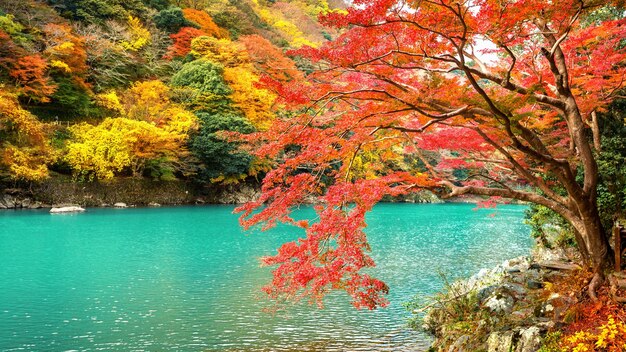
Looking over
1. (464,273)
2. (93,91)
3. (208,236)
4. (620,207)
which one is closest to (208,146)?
(93,91)

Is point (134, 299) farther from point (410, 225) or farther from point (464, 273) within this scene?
point (410, 225)

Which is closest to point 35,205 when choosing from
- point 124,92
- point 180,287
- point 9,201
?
point 9,201

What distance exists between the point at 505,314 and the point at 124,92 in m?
28.8

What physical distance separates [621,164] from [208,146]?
25.9 metres

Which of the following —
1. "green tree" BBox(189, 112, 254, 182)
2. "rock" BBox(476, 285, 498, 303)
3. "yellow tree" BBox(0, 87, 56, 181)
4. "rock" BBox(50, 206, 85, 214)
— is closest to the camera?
"rock" BBox(476, 285, 498, 303)

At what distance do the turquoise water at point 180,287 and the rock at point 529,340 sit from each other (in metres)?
1.95

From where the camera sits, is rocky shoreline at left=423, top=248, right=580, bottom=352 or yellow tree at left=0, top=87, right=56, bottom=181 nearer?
rocky shoreline at left=423, top=248, right=580, bottom=352

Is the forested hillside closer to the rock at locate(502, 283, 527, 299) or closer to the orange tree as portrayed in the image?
the orange tree

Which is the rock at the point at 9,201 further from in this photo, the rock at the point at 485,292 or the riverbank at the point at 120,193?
the rock at the point at 485,292

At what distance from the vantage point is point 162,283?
1069cm

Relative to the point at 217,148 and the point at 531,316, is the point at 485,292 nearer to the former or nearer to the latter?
the point at 531,316

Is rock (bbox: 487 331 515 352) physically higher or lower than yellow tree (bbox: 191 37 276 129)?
lower

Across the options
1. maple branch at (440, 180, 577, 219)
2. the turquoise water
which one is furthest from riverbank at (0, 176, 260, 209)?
maple branch at (440, 180, 577, 219)

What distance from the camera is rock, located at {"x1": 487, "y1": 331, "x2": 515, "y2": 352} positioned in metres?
5.24
